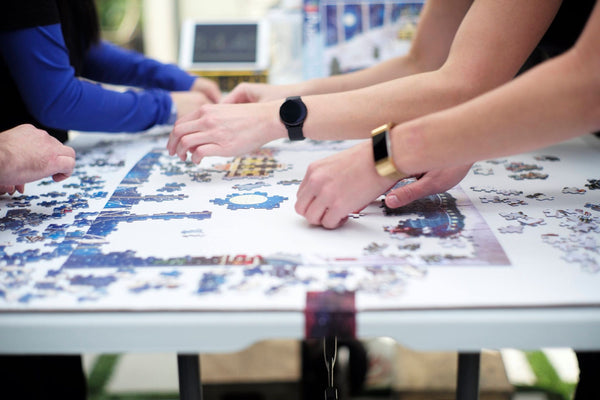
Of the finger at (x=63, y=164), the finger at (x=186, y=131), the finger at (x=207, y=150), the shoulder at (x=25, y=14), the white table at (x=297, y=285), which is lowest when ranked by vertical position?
the white table at (x=297, y=285)

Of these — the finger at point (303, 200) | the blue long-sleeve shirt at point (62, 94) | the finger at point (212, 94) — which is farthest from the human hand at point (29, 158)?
the finger at point (212, 94)

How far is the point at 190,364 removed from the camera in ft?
3.29

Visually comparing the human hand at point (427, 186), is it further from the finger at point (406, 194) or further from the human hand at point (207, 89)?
the human hand at point (207, 89)

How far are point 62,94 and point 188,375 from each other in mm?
802

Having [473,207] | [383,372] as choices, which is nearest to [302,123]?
[473,207]

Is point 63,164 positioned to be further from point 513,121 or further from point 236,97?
point 513,121

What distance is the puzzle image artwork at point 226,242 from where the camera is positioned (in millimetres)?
750

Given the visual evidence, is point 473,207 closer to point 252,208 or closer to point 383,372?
point 252,208

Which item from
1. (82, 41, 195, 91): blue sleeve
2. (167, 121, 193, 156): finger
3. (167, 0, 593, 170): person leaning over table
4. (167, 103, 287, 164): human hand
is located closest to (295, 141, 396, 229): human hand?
(167, 0, 593, 170): person leaning over table

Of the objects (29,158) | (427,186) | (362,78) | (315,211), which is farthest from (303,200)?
(362,78)

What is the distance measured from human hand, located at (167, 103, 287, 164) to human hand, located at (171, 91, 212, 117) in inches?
17.7

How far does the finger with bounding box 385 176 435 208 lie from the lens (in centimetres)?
102

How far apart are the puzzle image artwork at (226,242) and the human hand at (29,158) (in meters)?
0.07

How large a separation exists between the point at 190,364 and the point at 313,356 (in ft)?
3.40
